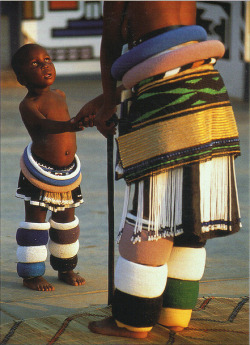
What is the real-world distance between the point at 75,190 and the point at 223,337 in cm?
145

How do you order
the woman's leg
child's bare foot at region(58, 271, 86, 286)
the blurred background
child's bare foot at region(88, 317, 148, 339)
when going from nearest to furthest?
the woman's leg → child's bare foot at region(88, 317, 148, 339) → child's bare foot at region(58, 271, 86, 286) → the blurred background

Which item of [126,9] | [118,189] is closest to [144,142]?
[126,9]

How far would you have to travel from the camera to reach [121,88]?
3652 mm

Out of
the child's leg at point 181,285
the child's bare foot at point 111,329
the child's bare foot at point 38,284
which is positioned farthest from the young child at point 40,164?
the child's leg at point 181,285

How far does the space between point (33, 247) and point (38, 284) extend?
0.70 ft

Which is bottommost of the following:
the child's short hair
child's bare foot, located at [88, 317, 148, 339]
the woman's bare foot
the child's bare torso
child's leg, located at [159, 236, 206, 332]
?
the woman's bare foot

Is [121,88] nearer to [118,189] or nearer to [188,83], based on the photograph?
[188,83]

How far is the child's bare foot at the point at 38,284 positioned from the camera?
4.58 m

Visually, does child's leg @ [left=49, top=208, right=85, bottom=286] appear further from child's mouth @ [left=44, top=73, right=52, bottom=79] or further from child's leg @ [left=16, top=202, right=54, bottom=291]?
child's mouth @ [left=44, top=73, right=52, bottom=79]

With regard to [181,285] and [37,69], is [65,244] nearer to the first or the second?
[37,69]

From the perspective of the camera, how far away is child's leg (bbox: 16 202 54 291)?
4590 millimetres

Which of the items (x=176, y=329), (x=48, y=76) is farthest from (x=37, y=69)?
(x=176, y=329)

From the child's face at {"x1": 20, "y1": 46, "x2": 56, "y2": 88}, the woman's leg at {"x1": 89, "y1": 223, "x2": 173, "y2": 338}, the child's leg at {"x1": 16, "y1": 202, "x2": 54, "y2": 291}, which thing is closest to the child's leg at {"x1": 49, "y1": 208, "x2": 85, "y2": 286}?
the child's leg at {"x1": 16, "y1": 202, "x2": 54, "y2": 291}

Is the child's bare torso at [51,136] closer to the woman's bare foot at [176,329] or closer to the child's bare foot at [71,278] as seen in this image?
the child's bare foot at [71,278]
